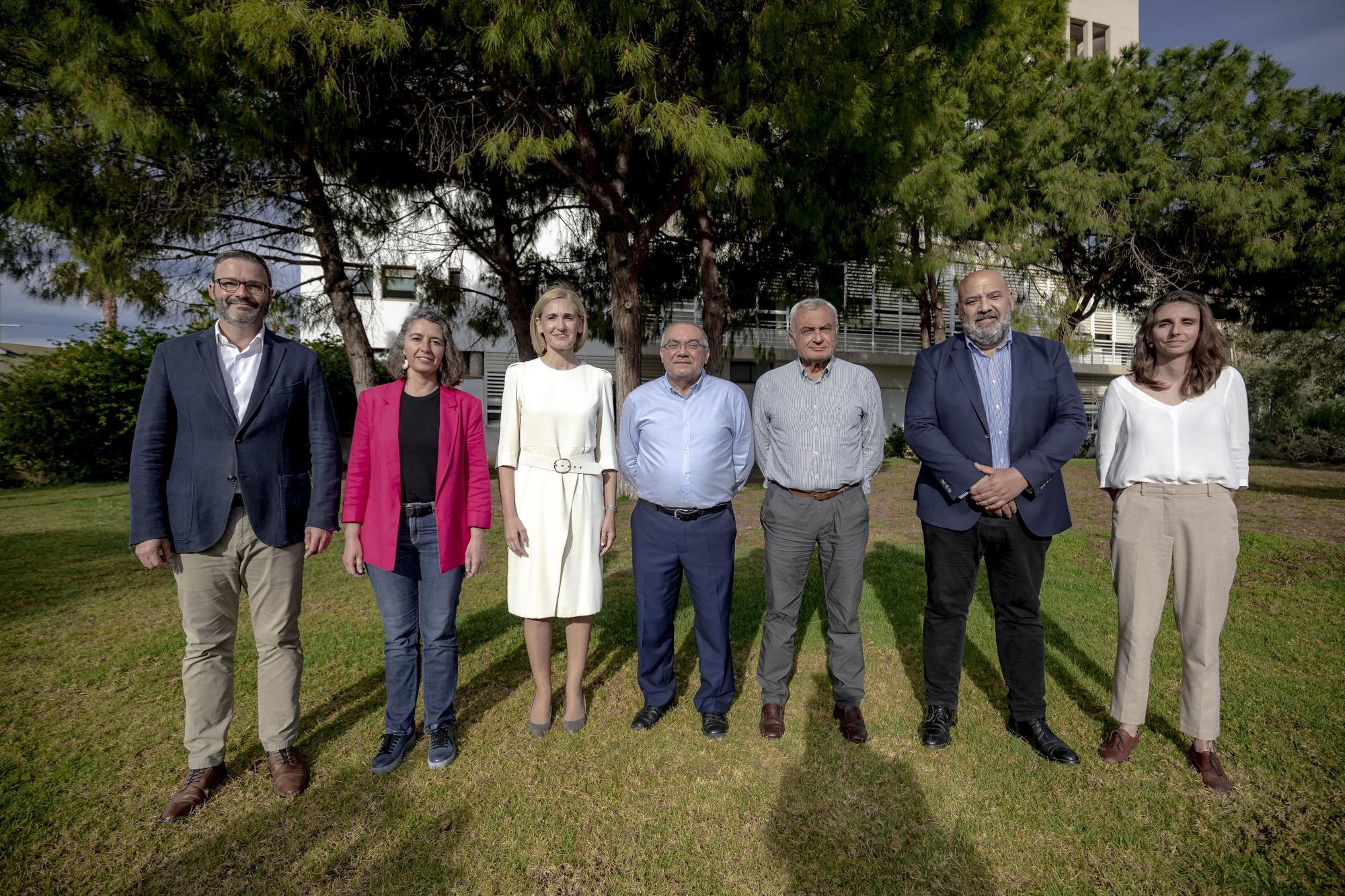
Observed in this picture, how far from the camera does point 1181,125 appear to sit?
43.8ft

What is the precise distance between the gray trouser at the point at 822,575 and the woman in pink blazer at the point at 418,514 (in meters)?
1.38

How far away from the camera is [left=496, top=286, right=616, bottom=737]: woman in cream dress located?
3078mm

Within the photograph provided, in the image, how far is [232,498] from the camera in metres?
2.64

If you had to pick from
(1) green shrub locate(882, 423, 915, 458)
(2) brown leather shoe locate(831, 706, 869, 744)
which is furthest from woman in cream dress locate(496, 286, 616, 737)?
(1) green shrub locate(882, 423, 915, 458)

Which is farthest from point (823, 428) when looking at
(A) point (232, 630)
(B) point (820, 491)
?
(A) point (232, 630)

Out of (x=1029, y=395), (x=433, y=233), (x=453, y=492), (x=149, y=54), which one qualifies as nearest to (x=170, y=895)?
(x=453, y=492)

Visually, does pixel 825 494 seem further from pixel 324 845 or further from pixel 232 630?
pixel 232 630

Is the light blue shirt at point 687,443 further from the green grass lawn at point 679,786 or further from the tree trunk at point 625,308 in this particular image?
the tree trunk at point 625,308

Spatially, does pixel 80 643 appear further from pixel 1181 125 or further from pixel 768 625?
pixel 1181 125

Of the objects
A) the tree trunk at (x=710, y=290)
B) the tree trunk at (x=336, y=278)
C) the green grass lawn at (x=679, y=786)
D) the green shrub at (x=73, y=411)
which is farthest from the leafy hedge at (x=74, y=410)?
the green grass lawn at (x=679, y=786)

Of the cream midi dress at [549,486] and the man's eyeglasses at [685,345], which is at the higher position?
the man's eyeglasses at [685,345]

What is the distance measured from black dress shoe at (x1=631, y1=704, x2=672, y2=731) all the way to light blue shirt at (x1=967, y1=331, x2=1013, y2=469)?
2011 millimetres

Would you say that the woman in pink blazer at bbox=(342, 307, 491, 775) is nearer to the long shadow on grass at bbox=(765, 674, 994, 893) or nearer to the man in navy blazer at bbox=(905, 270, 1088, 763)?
the long shadow on grass at bbox=(765, 674, 994, 893)

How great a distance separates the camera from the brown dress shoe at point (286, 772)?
9.03 feet
